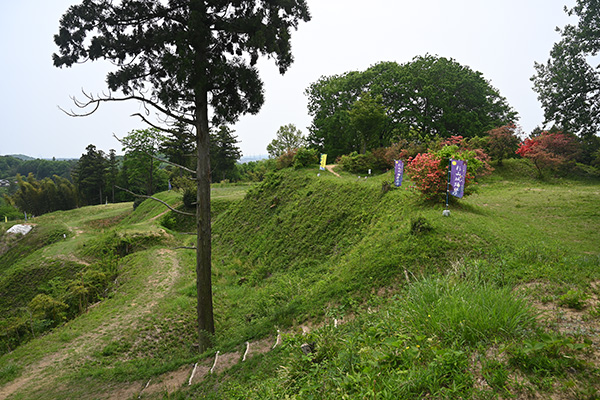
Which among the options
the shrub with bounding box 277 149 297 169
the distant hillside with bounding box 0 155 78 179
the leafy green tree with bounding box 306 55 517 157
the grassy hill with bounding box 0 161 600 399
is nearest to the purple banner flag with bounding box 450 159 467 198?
the grassy hill with bounding box 0 161 600 399

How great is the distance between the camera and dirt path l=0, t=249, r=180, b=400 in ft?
18.9

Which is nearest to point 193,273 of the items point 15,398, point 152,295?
point 152,295

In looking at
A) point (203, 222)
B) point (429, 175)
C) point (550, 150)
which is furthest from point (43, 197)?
point (550, 150)

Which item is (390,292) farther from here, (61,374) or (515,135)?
(515,135)

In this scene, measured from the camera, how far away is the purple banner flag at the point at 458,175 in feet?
25.0

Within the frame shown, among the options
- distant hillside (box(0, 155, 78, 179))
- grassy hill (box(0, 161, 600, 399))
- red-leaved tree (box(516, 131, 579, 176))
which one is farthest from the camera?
distant hillside (box(0, 155, 78, 179))

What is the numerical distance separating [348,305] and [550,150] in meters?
19.8

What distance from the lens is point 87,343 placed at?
7059mm

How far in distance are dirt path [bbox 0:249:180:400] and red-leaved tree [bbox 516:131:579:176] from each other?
2134 centimetres

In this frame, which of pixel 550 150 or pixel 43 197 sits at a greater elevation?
pixel 550 150

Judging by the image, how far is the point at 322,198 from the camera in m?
13.0

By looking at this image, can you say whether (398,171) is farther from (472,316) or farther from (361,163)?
(472,316)

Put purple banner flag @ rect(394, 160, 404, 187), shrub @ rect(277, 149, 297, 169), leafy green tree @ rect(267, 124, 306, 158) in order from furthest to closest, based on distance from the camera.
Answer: leafy green tree @ rect(267, 124, 306, 158)
shrub @ rect(277, 149, 297, 169)
purple banner flag @ rect(394, 160, 404, 187)

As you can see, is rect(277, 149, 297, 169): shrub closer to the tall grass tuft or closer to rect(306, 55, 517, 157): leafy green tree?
rect(306, 55, 517, 157): leafy green tree
